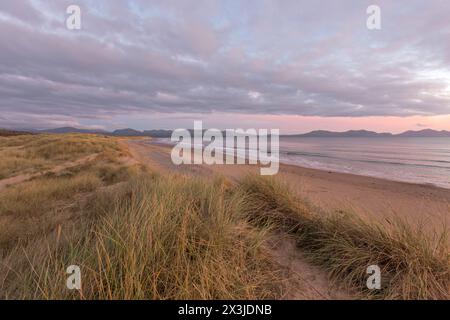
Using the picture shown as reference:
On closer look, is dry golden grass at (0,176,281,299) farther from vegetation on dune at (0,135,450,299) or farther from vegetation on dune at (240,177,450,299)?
vegetation on dune at (240,177,450,299)

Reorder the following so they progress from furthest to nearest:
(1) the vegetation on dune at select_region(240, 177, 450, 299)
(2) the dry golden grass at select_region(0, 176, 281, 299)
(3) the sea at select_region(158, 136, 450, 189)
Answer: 1. (3) the sea at select_region(158, 136, 450, 189)
2. (1) the vegetation on dune at select_region(240, 177, 450, 299)
3. (2) the dry golden grass at select_region(0, 176, 281, 299)

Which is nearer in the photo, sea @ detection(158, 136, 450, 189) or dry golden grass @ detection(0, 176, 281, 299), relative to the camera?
dry golden grass @ detection(0, 176, 281, 299)

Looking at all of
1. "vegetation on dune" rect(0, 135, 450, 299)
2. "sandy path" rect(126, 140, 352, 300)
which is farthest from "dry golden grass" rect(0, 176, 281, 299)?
"sandy path" rect(126, 140, 352, 300)

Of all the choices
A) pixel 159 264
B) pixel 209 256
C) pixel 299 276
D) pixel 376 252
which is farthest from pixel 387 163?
pixel 159 264

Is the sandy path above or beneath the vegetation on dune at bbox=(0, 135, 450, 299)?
beneath

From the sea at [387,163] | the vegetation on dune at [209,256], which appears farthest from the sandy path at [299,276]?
the sea at [387,163]

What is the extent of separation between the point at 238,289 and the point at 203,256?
55 centimetres

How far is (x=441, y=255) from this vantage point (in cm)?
258

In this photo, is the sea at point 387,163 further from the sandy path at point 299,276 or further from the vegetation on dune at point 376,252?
the sandy path at point 299,276

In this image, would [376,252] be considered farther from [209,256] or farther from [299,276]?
[209,256]

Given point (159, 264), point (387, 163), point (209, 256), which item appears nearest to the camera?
point (159, 264)

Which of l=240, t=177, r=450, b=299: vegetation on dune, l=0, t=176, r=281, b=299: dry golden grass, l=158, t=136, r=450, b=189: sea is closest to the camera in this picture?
l=0, t=176, r=281, b=299: dry golden grass
